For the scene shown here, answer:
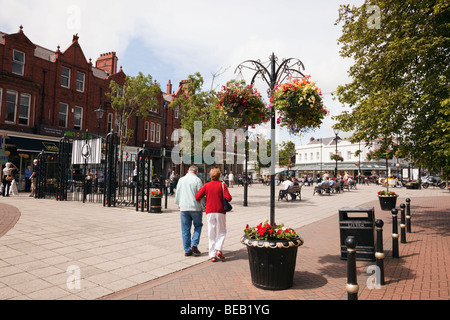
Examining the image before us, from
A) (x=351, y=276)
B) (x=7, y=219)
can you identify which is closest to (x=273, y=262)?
(x=351, y=276)

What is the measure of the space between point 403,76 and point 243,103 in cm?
661

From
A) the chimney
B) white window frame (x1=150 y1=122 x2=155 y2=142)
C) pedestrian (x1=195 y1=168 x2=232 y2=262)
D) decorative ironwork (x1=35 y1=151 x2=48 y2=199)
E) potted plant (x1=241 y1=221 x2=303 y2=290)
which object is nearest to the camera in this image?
potted plant (x1=241 y1=221 x2=303 y2=290)

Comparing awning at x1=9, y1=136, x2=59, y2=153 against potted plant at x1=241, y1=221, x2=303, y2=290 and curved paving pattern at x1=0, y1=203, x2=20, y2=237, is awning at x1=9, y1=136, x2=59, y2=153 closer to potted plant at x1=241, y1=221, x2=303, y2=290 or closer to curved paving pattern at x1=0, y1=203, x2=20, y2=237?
curved paving pattern at x1=0, y1=203, x2=20, y2=237

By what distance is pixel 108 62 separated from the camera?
30.8m

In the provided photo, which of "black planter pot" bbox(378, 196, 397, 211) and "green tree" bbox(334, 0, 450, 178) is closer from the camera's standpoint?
"green tree" bbox(334, 0, 450, 178)

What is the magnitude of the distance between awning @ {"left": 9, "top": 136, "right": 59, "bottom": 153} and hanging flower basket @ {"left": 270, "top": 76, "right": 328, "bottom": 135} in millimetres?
20894

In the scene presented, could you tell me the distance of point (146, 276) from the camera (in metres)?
4.66

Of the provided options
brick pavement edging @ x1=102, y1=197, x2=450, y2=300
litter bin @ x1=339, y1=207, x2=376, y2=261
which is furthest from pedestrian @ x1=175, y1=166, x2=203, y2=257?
litter bin @ x1=339, y1=207, x2=376, y2=261

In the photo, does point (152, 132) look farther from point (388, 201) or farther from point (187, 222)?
point (187, 222)

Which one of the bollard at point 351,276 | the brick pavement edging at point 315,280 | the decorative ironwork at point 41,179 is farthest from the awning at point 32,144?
the bollard at point 351,276

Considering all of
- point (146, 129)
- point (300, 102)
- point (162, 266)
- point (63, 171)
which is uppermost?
point (146, 129)

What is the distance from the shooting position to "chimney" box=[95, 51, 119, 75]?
3050 centimetres

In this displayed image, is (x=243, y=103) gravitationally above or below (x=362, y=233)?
above

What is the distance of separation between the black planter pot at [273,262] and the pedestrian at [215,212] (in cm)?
143
